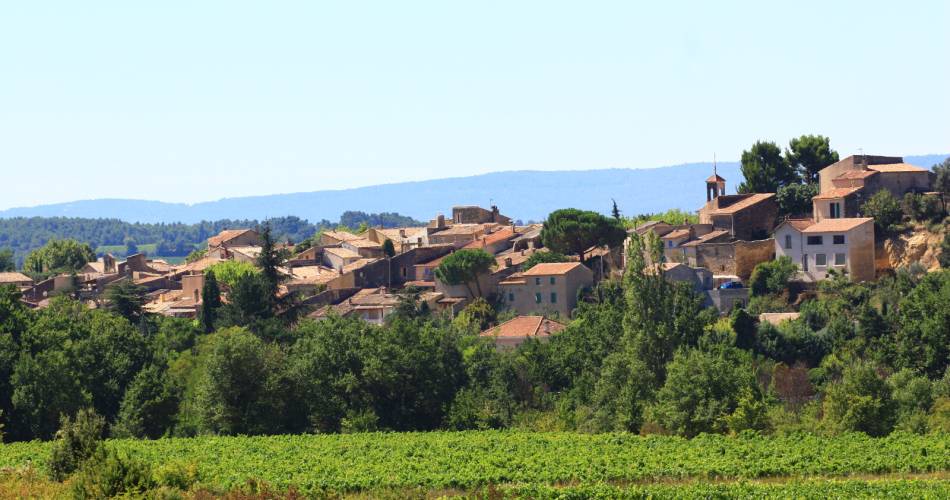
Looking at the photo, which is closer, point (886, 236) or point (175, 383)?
point (175, 383)

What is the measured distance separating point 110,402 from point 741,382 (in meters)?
20.9

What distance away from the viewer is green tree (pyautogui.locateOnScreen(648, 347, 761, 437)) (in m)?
41.3

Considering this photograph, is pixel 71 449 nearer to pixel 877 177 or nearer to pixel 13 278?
pixel 877 177

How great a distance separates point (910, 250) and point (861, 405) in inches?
788

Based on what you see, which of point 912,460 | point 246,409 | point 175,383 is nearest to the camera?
point 912,460

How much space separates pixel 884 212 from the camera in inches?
2331

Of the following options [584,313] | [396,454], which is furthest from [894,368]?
[396,454]

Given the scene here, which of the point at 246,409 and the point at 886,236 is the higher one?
the point at 886,236

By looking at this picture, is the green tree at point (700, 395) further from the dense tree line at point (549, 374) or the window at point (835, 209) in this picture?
the window at point (835, 209)

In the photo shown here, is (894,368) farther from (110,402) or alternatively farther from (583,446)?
(110,402)

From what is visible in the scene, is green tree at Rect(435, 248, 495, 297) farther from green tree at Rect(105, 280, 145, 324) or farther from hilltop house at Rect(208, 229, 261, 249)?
hilltop house at Rect(208, 229, 261, 249)

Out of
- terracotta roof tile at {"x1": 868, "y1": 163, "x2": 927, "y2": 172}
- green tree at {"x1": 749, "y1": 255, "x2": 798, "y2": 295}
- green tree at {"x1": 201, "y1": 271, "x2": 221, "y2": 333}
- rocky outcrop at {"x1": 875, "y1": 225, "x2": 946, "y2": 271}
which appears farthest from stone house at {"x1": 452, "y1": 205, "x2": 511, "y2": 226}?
rocky outcrop at {"x1": 875, "y1": 225, "x2": 946, "y2": 271}

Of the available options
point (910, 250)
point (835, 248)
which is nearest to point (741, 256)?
point (835, 248)

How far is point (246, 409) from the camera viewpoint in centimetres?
4662
